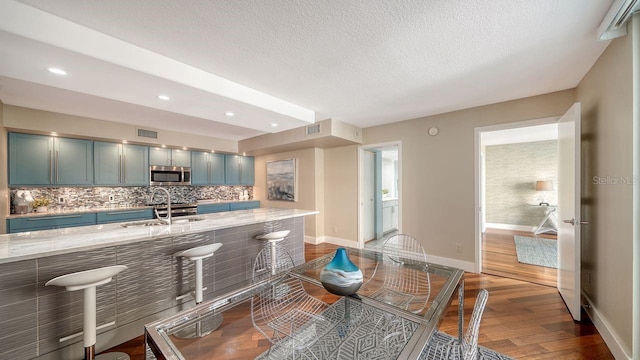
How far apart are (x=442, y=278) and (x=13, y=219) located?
17.6 ft

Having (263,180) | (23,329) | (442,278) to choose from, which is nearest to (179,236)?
(23,329)

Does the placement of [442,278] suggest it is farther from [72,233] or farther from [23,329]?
[72,233]

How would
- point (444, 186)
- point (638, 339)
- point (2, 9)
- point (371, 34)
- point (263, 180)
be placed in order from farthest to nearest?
point (263, 180), point (444, 186), point (371, 34), point (638, 339), point (2, 9)

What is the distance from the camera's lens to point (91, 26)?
1583 mm

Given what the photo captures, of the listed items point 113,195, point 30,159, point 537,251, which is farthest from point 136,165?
point 537,251

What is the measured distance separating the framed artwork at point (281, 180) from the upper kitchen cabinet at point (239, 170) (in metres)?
0.64

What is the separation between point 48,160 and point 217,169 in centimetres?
268

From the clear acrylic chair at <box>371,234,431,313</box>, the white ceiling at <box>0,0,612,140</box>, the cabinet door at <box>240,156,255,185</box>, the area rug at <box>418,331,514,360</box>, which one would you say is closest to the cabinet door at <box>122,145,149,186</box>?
the white ceiling at <box>0,0,612,140</box>

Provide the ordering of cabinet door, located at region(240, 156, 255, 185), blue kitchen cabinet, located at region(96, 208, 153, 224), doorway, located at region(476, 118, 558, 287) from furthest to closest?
cabinet door, located at region(240, 156, 255, 185) < doorway, located at region(476, 118, 558, 287) < blue kitchen cabinet, located at region(96, 208, 153, 224)

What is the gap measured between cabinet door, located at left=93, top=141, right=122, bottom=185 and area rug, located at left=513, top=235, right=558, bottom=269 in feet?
23.3

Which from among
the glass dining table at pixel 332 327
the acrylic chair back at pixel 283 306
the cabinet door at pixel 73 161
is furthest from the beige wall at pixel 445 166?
the cabinet door at pixel 73 161

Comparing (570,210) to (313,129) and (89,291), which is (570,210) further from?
(89,291)

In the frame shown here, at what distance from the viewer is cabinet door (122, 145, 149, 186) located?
4301 mm

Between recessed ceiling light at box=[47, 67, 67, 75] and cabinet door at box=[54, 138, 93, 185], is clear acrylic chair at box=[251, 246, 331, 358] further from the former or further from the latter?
cabinet door at box=[54, 138, 93, 185]
